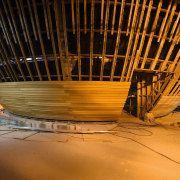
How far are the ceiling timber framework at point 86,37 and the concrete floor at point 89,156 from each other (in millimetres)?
3634

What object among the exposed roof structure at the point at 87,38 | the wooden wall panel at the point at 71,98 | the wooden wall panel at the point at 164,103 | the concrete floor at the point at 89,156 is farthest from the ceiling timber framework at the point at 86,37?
the concrete floor at the point at 89,156

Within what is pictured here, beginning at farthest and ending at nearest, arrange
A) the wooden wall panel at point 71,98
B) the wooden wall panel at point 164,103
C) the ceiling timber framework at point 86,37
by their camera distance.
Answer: the wooden wall panel at point 164,103 < the wooden wall panel at point 71,98 < the ceiling timber framework at point 86,37

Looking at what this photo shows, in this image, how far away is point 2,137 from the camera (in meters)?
5.50

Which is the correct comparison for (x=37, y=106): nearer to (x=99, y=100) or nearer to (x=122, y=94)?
(x=99, y=100)

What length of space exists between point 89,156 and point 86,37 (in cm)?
609

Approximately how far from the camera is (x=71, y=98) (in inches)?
279

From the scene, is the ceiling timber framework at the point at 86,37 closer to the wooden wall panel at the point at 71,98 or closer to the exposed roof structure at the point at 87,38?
the exposed roof structure at the point at 87,38

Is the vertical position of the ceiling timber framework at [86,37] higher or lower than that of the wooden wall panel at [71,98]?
higher

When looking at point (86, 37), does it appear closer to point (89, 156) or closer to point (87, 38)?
point (87, 38)

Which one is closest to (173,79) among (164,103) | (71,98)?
(164,103)

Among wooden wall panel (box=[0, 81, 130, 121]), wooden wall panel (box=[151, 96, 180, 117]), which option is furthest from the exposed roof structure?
wooden wall panel (box=[151, 96, 180, 117])

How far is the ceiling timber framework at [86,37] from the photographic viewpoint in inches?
223

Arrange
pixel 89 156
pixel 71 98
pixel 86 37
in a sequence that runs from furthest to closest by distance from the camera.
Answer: pixel 71 98, pixel 86 37, pixel 89 156

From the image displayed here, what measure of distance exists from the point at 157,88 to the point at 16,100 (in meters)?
11.1
